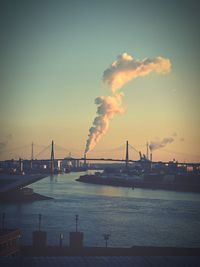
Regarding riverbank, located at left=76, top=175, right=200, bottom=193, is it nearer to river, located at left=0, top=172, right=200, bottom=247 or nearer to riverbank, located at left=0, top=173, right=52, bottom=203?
riverbank, located at left=0, top=173, right=52, bottom=203

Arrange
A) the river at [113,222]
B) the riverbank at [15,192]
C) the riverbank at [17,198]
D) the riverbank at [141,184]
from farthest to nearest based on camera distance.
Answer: the riverbank at [141,184] → the riverbank at [15,192] → the riverbank at [17,198] → the river at [113,222]

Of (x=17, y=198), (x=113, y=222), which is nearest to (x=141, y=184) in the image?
(x=17, y=198)

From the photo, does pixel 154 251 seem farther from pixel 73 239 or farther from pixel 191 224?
pixel 191 224

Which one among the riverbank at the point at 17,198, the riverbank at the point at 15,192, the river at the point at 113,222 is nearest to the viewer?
the river at the point at 113,222

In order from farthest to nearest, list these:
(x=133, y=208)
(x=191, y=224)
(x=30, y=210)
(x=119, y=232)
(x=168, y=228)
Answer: (x=133, y=208) < (x=30, y=210) < (x=191, y=224) < (x=168, y=228) < (x=119, y=232)

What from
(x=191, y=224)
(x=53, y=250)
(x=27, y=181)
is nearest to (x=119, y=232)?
(x=191, y=224)

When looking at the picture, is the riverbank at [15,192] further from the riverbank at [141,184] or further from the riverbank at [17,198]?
the riverbank at [141,184]

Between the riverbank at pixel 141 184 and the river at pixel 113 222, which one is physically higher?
the river at pixel 113 222

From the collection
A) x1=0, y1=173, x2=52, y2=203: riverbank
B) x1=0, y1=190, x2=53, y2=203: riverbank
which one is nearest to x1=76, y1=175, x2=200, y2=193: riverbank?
x1=0, y1=173, x2=52, y2=203: riverbank

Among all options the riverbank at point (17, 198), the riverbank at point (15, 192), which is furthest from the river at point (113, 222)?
the riverbank at point (15, 192)

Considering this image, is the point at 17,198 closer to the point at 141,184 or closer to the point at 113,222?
the point at 113,222

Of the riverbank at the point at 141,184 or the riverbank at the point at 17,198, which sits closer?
the riverbank at the point at 17,198
